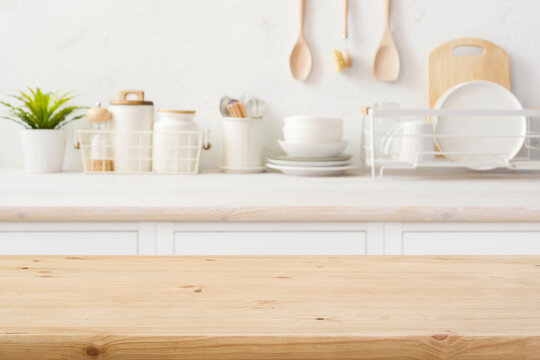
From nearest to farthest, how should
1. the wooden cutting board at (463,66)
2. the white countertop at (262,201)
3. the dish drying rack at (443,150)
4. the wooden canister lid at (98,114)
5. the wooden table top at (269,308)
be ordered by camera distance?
1. the wooden table top at (269,308)
2. the white countertop at (262,201)
3. the dish drying rack at (443,150)
4. the wooden canister lid at (98,114)
5. the wooden cutting board at (463,66)

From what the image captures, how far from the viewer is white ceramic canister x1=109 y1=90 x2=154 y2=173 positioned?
1.70 metres

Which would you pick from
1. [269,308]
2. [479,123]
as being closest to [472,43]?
[479,123]

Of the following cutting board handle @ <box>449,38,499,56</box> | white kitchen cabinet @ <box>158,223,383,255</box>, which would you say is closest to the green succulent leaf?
white kitchen cabinet @ <box>158,223,383,255</box>

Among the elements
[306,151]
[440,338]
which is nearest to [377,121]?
[306,151]

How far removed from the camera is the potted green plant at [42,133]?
1.70 meters

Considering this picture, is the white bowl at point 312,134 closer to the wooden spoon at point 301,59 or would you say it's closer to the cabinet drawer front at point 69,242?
the wooden spoon at point 301,59

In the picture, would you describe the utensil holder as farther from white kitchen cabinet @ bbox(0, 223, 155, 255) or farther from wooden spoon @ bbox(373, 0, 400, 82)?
white kitchen cabinet @ bbox(0, 223, 155, 255)

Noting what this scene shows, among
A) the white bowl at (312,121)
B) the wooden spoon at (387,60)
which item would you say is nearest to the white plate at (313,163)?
the white bowl at (312,121)

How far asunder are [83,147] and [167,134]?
0.85 feet

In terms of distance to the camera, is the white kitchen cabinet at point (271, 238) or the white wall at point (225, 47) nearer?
the white kitchen cabinet at point (271, 238)

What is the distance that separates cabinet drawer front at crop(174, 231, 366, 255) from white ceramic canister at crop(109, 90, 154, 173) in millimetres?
605

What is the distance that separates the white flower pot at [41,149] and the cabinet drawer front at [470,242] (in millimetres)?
1101

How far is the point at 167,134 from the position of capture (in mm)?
1686

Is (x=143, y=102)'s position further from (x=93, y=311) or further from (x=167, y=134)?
(x=93, y=311)
